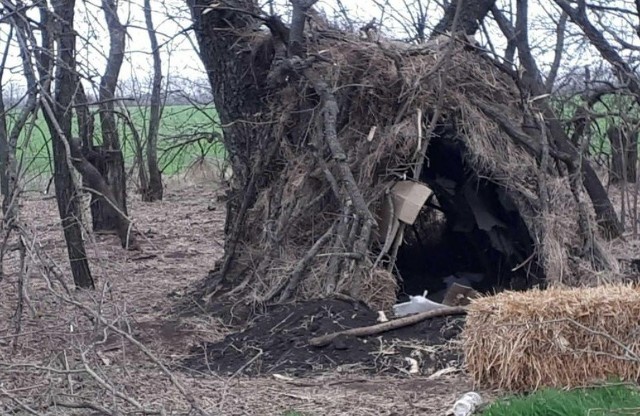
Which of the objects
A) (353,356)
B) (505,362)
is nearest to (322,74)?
(353,356)

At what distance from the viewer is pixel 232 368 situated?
A: 7.32 m

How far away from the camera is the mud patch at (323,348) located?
7109mm

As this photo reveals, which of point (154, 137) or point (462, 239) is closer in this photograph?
point (462, 239)

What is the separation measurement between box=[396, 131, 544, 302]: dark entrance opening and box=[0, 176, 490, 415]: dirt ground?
199 cm

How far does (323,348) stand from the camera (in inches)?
291

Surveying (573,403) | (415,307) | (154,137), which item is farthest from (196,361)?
(154,137)

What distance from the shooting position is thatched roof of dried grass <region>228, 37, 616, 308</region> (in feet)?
29.0

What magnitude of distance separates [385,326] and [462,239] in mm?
3679

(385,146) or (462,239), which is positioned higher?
(385,146)

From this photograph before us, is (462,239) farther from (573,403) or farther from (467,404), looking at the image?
(573,403)

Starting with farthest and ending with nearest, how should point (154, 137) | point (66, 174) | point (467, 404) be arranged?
1. point (154, 137)
2. point (66, 174)
3. point (467, 404)

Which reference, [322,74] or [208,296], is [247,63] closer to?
[322,74]

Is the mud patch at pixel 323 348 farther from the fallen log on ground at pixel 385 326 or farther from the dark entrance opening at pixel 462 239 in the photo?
the dark entrance opening at pixel 462 239

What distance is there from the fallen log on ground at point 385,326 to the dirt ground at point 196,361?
0.06 metres
